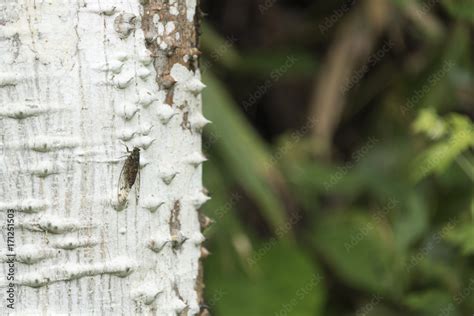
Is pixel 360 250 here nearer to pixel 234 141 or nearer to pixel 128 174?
pixel 234 141

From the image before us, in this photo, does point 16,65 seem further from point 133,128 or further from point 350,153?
point 350,153

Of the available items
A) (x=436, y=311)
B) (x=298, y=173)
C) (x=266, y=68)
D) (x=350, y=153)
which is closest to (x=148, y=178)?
(x=436, y=311)
